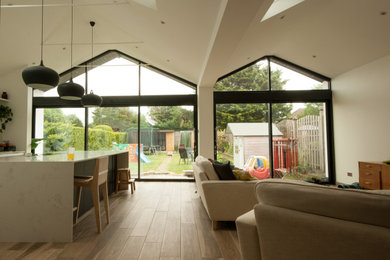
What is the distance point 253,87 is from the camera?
5742mm

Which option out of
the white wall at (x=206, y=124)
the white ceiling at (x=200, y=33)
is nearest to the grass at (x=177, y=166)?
the white wall at (x=206, y=124)

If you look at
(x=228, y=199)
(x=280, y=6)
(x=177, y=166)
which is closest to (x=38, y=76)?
(x=228, y=199)

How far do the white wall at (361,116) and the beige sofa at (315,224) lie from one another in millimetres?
4496

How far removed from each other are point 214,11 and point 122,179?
4.02 meters

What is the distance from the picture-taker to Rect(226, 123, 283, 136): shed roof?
18.8 ft

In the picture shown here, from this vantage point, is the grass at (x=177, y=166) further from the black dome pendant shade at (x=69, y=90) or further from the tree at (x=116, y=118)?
the black dome pendant shade at (x=69, y=90)

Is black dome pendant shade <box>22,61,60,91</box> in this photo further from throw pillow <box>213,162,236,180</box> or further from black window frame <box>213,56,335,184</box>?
black window frame <box>213,56,335,184</box>

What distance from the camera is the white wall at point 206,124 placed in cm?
539

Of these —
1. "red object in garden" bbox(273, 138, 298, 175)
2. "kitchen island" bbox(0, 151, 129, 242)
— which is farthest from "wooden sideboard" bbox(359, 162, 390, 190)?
"kitchen island" bbox(0, 151, 129, 242)

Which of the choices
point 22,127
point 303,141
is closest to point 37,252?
point 22,127

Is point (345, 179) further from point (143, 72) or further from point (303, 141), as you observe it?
point (143, 72)

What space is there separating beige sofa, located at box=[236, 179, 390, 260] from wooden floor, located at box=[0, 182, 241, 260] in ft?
3.53

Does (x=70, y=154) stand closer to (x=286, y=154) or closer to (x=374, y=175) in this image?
(x=286, y=154)

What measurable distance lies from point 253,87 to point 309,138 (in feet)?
7.11
